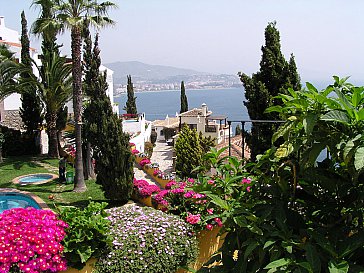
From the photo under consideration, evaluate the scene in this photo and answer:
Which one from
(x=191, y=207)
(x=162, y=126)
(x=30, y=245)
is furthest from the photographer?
(x=162, y=126)

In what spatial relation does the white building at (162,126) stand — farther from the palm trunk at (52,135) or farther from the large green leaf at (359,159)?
the large green leaf at (359,159)

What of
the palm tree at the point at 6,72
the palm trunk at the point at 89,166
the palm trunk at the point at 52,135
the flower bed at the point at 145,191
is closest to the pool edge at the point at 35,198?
the flower bed at the point at 145,191

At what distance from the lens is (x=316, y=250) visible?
220 cm

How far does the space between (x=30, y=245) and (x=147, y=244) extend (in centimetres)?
102

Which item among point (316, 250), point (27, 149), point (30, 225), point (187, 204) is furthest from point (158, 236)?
point (27, 149)

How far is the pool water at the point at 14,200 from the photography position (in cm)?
1415

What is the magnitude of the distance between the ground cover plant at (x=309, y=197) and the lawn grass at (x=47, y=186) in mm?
10223

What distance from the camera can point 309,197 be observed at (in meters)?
2.62

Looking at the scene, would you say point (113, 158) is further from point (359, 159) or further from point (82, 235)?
point (359, 159)

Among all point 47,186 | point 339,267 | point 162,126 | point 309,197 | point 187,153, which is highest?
point 309,197

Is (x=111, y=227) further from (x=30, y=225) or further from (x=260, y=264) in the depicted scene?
(x=260, y=264)

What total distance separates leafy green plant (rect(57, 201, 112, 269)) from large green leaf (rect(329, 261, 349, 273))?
188 centimetres

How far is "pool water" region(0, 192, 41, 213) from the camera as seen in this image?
14148 millimetres

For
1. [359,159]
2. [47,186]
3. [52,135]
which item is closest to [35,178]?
[47,186]
